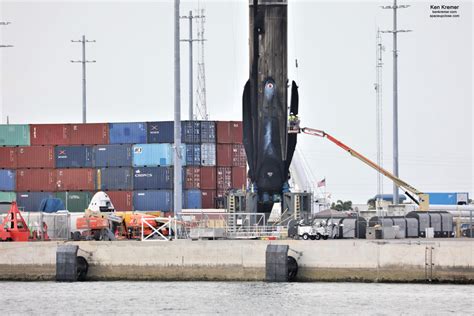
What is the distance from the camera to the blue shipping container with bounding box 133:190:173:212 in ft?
349

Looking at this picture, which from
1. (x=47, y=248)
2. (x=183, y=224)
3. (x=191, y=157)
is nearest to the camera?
(x=47, y=248)

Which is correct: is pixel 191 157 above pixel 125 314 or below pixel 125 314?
above

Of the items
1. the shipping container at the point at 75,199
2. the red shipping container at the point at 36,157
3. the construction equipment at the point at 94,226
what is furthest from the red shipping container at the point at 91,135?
the construction equipment at the point at 94,226

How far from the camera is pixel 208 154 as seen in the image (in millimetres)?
107188

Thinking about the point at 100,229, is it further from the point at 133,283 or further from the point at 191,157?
the point at 191,157

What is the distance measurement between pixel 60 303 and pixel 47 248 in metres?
7.10

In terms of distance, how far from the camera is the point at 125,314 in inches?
2466

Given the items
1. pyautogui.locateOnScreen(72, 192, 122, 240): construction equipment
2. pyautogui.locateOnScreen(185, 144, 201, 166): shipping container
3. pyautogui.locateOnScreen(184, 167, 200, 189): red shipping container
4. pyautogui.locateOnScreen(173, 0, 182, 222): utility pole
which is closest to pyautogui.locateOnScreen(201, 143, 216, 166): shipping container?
pyautogui.locateOnScreen(185, 144, 201, 166): shipping container

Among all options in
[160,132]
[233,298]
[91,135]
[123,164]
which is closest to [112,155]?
[123,164]

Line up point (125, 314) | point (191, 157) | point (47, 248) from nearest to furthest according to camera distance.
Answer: point (125, 314)
point (47, 248)
point (191, 157)

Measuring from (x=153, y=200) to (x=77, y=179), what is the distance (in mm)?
6854

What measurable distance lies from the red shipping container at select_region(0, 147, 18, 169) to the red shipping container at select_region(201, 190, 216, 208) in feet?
55.1

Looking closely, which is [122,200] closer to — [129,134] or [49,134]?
[129,134]

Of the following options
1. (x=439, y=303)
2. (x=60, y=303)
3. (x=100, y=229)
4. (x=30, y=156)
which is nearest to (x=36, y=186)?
(x=30, y=156)
